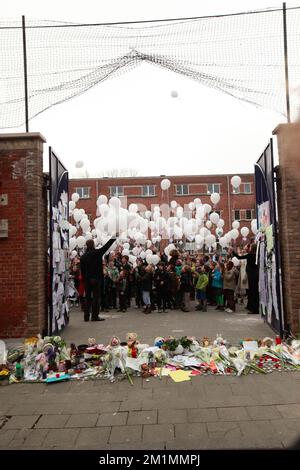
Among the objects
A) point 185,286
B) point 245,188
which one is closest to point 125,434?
point 185,286

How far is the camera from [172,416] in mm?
4305

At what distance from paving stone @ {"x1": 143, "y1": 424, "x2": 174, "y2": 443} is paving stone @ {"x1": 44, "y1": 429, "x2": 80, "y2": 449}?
0.68 m

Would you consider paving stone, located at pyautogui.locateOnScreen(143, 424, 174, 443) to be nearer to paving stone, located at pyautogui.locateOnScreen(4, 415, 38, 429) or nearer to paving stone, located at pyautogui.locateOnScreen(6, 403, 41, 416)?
paving stone, located at pyautogui.locateOnScreen(4, 415, 38, 429)

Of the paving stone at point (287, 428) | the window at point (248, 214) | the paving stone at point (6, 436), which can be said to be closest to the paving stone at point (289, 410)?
the paving stone at point (287, 428)

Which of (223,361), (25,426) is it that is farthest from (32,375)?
(223,361)

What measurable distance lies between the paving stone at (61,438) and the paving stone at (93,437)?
2.3 inches

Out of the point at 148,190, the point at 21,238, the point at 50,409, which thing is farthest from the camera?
the point at 148,190

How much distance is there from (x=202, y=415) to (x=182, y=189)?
41780 millimetres

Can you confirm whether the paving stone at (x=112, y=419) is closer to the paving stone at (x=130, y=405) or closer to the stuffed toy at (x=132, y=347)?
the paving stone at (x=130, y=405)

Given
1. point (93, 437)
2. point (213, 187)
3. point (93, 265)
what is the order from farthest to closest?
point (213, 187), point (93, 265), point (93, 437)

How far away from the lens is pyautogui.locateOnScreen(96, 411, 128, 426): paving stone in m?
4.18

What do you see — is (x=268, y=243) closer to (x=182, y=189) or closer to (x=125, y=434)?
(x=125, y=434)

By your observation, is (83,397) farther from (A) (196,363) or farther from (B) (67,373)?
(A) (196,363)

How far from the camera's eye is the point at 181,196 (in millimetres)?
44969
